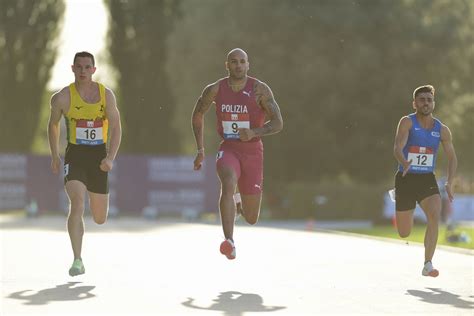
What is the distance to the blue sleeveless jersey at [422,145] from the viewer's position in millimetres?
12094

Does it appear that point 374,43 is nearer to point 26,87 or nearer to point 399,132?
point 26,87

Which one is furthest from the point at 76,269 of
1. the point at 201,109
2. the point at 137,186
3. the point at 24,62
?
the point at 24,62

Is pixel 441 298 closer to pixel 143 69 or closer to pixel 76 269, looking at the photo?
pixel 76 269

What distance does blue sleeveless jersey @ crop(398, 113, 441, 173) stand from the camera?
1209cm

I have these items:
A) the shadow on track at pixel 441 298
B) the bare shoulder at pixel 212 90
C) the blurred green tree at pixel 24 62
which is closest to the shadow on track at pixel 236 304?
the shadow on track at pixel 441 298

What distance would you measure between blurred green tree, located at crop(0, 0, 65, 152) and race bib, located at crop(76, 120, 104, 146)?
119ft

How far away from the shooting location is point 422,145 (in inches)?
477

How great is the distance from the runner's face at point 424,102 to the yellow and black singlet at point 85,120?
10.9ft

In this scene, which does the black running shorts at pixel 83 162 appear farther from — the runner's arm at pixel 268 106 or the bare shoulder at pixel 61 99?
the runner's arm at pixel 268 106

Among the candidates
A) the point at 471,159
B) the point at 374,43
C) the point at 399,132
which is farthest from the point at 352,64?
the point at 399,132

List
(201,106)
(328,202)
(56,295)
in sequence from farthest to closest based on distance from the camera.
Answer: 1. (328,202)
2. (201,106)
3. (56,295)

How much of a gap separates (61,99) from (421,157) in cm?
396

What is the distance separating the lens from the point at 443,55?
4659cm

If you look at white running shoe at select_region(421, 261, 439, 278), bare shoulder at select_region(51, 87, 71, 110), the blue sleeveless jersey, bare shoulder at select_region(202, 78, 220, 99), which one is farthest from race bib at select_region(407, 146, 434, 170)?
bare shoulder at select_region(51, 87, 71, 110)
